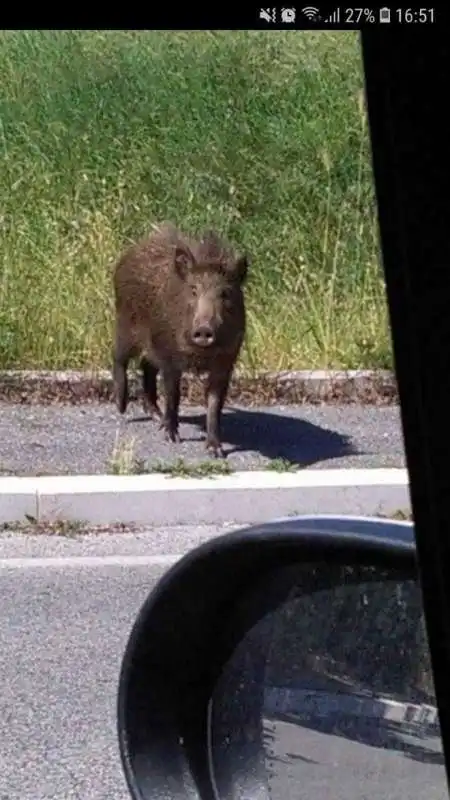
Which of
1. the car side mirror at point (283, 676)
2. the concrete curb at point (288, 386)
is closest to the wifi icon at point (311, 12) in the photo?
the car side mirror at point (283, 676)

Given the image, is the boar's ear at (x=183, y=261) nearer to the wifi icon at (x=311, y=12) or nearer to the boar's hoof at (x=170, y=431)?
the boar's hoof at (x=170, y=431)

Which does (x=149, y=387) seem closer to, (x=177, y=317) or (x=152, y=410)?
(x=152, y=410)

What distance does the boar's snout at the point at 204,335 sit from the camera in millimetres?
7312

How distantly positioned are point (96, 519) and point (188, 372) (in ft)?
5.97

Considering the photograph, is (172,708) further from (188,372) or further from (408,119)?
(188,372)

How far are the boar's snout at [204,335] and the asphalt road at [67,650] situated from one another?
163 centimetres

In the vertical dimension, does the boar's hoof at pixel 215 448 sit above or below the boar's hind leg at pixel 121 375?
below

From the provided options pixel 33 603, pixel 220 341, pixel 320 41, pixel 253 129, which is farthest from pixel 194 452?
pixel 253 129

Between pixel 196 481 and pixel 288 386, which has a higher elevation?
pixel 288 386

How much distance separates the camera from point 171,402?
7270mm

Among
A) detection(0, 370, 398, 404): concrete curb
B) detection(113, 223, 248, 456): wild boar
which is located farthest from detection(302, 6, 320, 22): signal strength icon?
detection(0, 370, 398, 404): concrete curb

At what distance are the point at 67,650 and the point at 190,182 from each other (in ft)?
18.5

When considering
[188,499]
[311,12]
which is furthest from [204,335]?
[311,12]

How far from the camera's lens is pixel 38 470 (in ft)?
21.2
